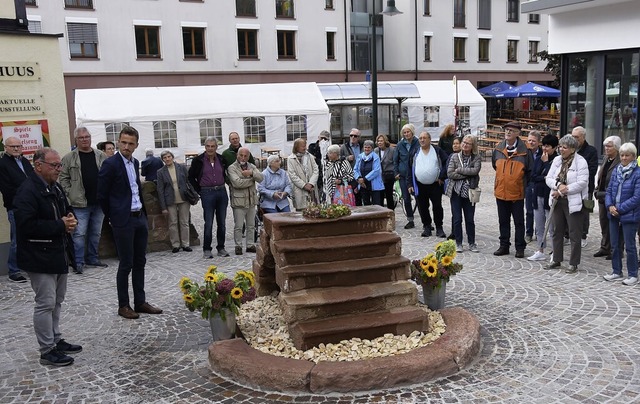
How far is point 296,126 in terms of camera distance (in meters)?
25.4

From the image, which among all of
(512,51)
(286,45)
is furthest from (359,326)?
(512,51)

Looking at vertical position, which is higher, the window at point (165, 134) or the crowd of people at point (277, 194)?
the window at point (165, 134)

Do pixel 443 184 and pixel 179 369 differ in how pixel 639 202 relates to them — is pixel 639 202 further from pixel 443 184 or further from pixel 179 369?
pixel 179 369

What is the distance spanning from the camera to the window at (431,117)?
30844 mm

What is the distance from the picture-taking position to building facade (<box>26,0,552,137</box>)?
31016 mm

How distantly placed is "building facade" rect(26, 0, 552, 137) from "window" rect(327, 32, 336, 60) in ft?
0.20

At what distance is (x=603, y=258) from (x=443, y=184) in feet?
9.67

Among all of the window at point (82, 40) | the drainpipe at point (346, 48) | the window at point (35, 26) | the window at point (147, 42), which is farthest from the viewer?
the drainpipe at point (346, 48)

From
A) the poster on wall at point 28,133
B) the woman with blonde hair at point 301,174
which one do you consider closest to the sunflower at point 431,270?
the woman with blonde hair at point 301,174

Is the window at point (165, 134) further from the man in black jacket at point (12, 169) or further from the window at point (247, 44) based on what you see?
the man in black jacket at point (12, 169)

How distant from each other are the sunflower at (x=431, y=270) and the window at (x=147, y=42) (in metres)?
28.8

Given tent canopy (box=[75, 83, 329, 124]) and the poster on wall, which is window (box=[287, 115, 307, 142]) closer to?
tent canopy (box=[75, 83, 329, 124])

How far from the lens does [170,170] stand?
431 inches

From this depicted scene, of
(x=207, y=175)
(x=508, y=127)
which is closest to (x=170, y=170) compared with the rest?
(x=207, y=175)
